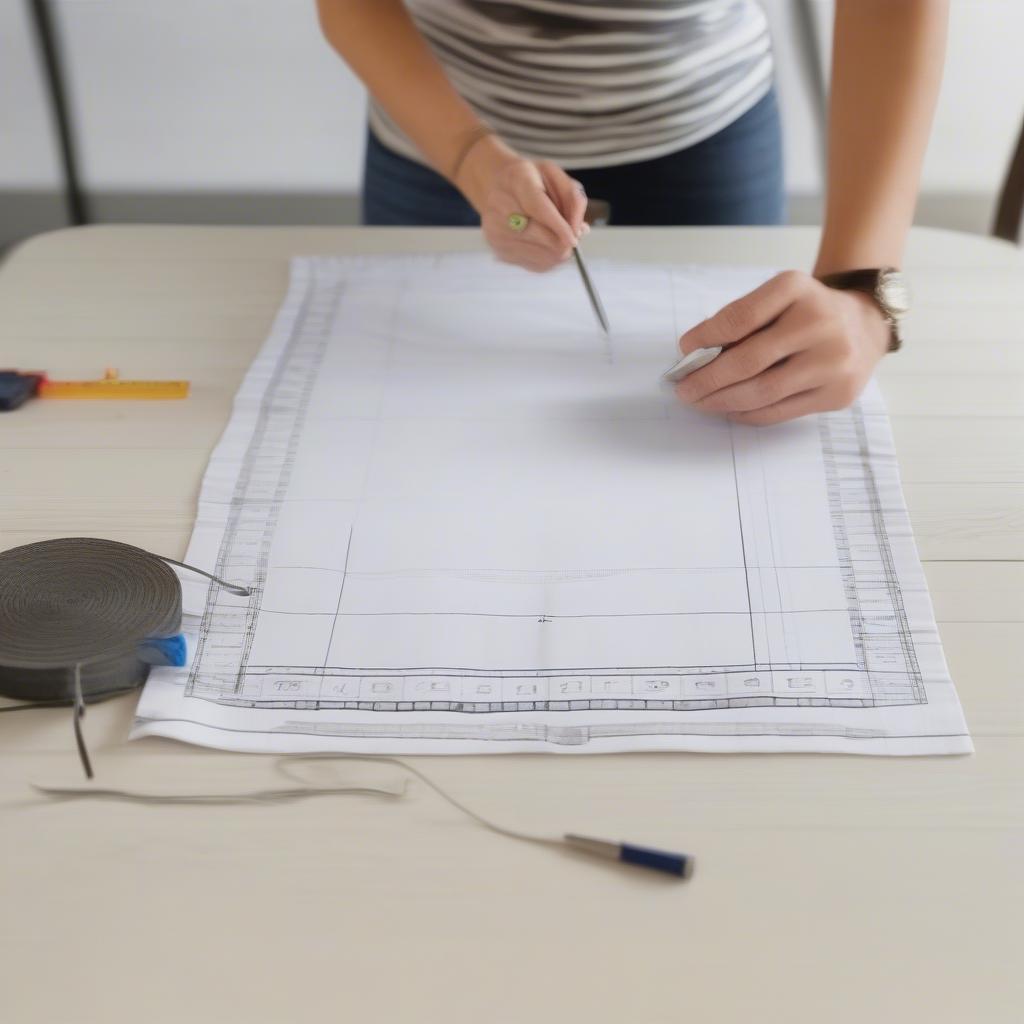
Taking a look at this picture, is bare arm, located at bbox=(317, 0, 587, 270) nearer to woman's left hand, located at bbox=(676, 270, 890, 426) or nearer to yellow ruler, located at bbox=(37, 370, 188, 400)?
woman's left hand, located at bbox=(676, 270, 890, 426)

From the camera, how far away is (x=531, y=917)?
545 millimetres

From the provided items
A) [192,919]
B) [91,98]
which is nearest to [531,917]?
[192,919]

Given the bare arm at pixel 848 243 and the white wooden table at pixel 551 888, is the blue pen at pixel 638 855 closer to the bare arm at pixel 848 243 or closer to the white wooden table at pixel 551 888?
the white wooden table at pixel 551 888

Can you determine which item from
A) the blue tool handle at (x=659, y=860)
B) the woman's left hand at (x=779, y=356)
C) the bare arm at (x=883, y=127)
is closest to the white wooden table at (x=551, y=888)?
the blue tool handle at (x=659, y=860)

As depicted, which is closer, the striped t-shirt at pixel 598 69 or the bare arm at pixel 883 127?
the bare arm at pixel 883 127

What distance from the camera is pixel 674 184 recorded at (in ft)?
4.08

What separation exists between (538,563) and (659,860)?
0.77 feet

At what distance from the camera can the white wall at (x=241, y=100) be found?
99.3 inches

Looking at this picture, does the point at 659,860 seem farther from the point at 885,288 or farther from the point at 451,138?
the point at 451,138

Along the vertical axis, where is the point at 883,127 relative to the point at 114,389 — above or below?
above

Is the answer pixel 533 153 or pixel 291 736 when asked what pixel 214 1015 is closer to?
pixel 291 736

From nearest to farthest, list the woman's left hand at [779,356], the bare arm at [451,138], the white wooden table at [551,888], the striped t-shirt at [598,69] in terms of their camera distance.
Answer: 1. the white wooden table at [551,888]
2. the woman's left hand at [779,356]
3. the bare arm at [451,138]
4. the striped t-shirt at [598,69]

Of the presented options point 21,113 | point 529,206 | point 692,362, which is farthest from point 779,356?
point 21,113

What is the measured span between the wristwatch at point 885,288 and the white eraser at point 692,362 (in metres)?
0.13
